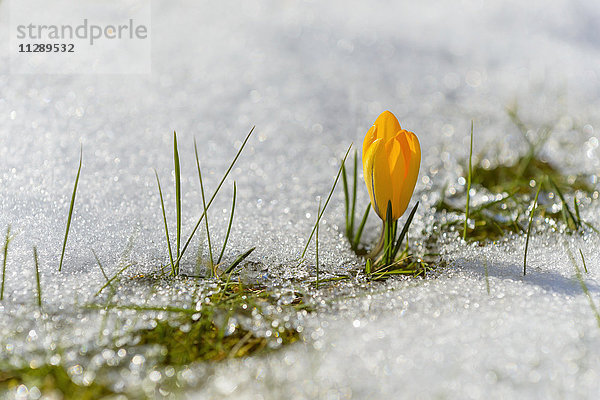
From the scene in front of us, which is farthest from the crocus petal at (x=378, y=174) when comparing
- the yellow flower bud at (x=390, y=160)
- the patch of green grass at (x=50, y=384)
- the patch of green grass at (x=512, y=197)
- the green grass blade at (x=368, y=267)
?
the patch of green grass at (x=50, y=384)

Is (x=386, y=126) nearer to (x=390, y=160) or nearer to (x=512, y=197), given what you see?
(x=390, y=160)

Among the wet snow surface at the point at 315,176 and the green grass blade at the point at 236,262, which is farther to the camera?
the green grass blade at the point at 236,262

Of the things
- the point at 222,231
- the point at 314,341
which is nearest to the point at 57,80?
the point at 222,231

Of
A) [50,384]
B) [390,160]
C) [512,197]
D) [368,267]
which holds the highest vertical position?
[390,160]

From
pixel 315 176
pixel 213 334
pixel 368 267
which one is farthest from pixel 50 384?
pixel 315 176

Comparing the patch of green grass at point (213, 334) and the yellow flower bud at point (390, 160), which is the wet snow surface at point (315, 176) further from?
the yellow flower bud at point (390, 160)

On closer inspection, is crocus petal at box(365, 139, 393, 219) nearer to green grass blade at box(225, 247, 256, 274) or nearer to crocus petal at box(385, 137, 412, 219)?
crocus petal at box(385, 137, 412, 219)

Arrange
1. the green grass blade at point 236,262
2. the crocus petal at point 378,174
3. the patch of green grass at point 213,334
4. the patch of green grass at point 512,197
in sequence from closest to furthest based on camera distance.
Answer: the patch of green grass at point 213,334
the crocus petal at point 378,174
the green grass blade at point 236,262
the patch of green grass at point 512,197

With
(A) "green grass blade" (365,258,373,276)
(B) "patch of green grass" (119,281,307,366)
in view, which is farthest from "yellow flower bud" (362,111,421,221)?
(B) "patch of green grass" (119,281,307,366)
